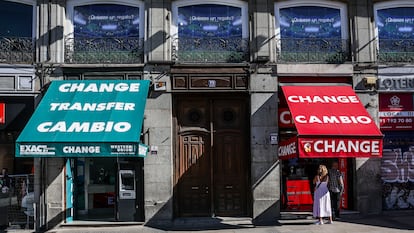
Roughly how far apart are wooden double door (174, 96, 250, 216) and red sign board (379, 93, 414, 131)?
400 centimetres

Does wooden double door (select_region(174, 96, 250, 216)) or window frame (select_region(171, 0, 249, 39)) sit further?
window frame (select_region(171, 0, 249, 39))

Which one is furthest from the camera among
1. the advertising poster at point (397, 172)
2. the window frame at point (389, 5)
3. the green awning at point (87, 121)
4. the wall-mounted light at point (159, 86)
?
the window frame at point (389, 5)

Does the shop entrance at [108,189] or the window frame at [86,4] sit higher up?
the window frame at [86,4]

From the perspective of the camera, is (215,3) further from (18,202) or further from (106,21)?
(18,202)

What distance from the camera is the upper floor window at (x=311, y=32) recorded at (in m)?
13.0

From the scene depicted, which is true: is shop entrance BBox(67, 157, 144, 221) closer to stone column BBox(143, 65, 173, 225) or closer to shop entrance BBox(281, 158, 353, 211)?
stone column BBox(143, 65, 173, 225)

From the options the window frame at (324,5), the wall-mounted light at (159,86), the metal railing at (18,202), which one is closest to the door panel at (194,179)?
the wall-mounted light at (159,86)

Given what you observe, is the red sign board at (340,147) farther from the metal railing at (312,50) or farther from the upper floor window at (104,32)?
the upper floor window at (104,32)

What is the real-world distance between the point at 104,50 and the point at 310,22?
238 inches

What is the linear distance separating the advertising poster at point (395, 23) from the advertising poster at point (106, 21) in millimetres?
7197

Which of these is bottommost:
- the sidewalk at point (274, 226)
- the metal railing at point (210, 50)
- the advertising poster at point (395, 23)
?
the sidewalk at point (274, 226)

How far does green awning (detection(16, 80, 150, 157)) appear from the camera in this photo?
10.2 meters

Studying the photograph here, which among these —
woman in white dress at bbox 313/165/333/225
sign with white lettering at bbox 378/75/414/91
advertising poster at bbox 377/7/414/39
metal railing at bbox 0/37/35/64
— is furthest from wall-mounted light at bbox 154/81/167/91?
advertising poster at bbox 377/7/414/39

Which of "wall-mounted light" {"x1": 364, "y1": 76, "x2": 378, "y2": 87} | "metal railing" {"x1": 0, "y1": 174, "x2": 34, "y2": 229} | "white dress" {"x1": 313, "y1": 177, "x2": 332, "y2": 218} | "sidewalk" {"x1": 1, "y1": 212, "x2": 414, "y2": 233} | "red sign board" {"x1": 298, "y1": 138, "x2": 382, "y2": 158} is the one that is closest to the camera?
"red sign board" {"x1": 298, "y1": 138, "x2": 382, "y2": 158}
